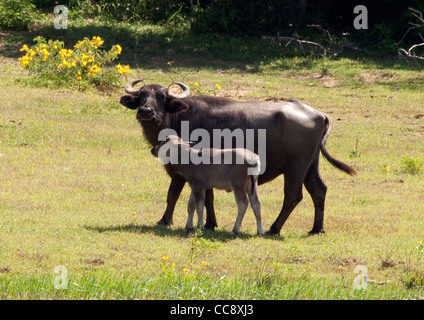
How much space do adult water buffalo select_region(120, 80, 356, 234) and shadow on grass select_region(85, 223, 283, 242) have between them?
0.25m

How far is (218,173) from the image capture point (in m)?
8.69

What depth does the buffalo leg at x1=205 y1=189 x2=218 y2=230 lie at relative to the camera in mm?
9180

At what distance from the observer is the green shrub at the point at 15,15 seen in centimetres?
2228

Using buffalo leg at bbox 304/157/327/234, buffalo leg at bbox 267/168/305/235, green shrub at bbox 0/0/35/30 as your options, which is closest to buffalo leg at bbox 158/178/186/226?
buffalo leg at bbox 267/168/305/235

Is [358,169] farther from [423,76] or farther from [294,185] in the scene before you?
[423,76]
